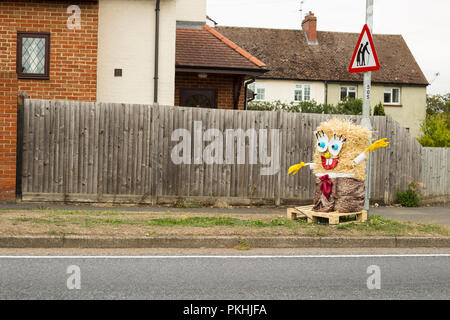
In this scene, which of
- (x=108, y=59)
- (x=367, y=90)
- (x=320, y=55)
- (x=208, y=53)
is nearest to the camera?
(x=367, y=90)

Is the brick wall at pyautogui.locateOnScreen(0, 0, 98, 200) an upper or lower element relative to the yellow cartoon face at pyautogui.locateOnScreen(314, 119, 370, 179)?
upper

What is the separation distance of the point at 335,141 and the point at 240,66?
730 cm

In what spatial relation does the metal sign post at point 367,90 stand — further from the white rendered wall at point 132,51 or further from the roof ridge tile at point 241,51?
the white rendered wall at point 132,51

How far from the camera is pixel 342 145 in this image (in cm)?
946

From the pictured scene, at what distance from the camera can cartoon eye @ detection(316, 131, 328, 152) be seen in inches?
377

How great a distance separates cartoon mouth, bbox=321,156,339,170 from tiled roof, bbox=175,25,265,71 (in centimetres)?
706

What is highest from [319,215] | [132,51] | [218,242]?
[132,51]

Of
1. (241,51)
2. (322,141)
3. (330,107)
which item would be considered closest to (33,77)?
(241,51)

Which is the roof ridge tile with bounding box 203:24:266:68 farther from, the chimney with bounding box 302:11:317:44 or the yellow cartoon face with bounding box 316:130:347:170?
the chimney with bounding box 302:11:317:44

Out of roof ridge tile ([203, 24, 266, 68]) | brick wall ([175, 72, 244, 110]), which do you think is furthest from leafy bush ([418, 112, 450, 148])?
brick wall ([175, 72, 244, 110])

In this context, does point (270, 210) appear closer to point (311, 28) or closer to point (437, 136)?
point (437, 136)

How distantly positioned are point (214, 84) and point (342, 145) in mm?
8230

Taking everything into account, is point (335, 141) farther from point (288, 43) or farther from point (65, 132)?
point (288, 43)

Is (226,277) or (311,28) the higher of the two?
(311,28)
